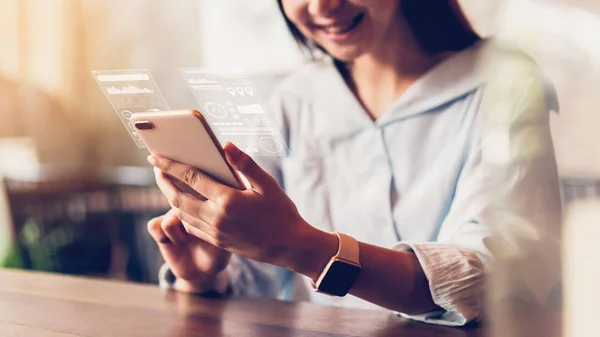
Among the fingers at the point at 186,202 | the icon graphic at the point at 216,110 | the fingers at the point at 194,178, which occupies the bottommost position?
the fingers at the point at 186,202

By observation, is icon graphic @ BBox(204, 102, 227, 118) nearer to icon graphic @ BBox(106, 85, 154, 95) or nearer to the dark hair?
icon graphic @ BBox(106, 85, 154, 95)

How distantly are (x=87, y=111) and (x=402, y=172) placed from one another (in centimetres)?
127

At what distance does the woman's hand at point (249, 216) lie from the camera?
64 centimetres

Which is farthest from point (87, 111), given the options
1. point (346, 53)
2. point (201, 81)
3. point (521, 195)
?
point (521, 195)

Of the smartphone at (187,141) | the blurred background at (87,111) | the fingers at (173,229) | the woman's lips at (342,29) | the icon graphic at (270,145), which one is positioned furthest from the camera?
the blurred background at (87,111)

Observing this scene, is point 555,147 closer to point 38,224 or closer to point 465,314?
point 465,314

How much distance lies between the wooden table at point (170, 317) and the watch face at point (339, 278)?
0.04 m

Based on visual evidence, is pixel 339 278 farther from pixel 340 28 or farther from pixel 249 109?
pixel 340 28

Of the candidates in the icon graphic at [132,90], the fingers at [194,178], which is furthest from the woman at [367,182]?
the icon graphic at [132,90]

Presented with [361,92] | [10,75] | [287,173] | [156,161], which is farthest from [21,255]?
[156,161]

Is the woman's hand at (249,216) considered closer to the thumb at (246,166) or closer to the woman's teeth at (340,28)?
the thumb at (246,166)

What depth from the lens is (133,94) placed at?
2.42 ft

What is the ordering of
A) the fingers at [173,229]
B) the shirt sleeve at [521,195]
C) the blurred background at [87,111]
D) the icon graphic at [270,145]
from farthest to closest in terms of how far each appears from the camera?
the blurred background at [87,111] < the fingers at [173,229] < the icon graphic at [270,145] < the shirt sleeve at [521,195]

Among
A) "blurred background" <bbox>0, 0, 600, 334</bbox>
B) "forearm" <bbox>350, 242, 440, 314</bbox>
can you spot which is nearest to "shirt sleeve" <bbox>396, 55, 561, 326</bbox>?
"forearm" <bbox>350, 242, 440, 314</bbox>
